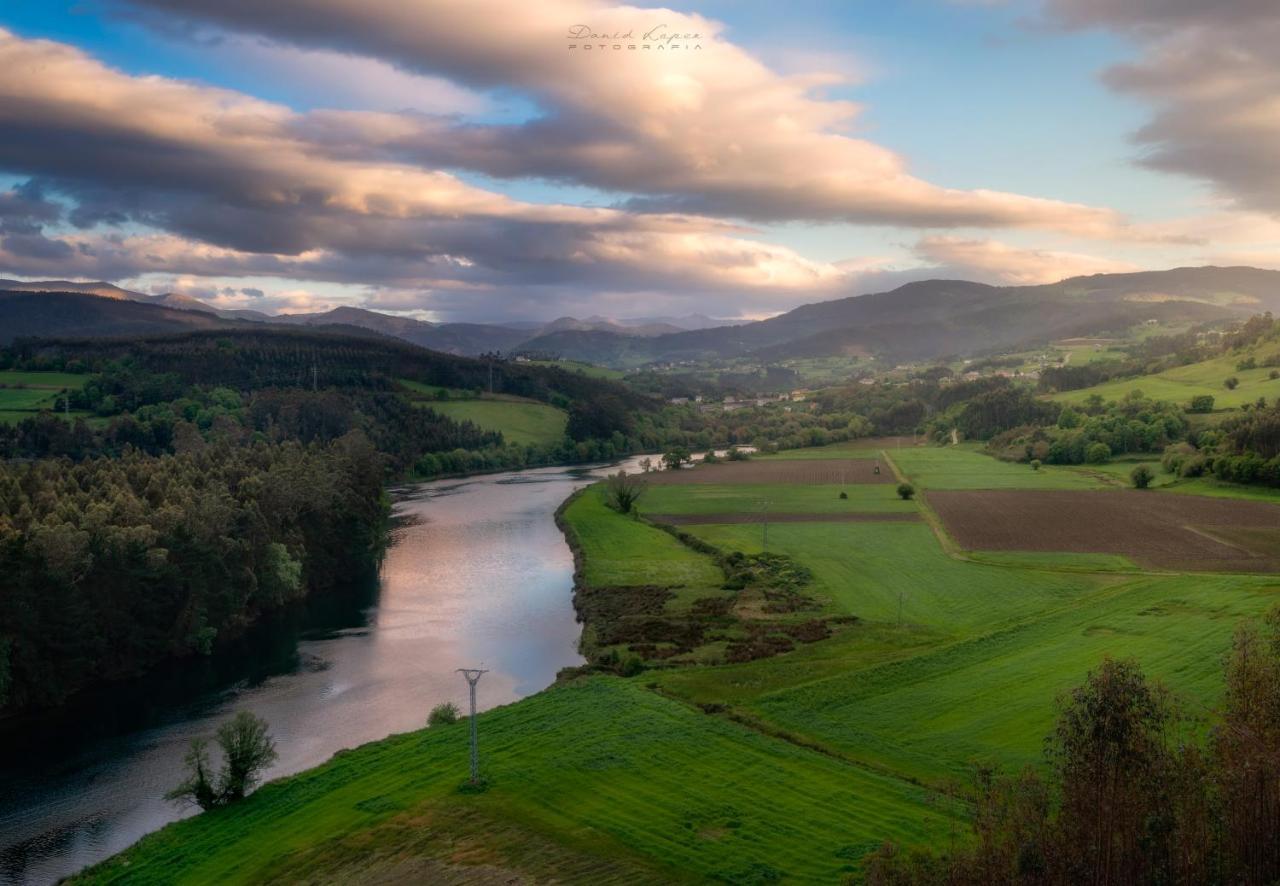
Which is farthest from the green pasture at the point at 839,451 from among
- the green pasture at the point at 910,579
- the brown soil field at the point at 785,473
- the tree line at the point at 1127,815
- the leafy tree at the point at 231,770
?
the tree line at the point at 1127,815

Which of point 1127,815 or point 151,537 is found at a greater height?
point 151,537

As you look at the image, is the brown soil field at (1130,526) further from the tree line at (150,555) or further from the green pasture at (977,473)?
the tree line at (150,555)

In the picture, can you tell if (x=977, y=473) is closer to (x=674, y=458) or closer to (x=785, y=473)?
(x=785, y=473)

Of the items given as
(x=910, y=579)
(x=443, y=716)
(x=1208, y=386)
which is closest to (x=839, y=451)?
(x=1208, y=386)

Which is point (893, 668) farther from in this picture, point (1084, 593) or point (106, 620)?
point (106, 620)

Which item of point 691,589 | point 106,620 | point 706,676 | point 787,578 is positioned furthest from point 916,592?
point 106,620
